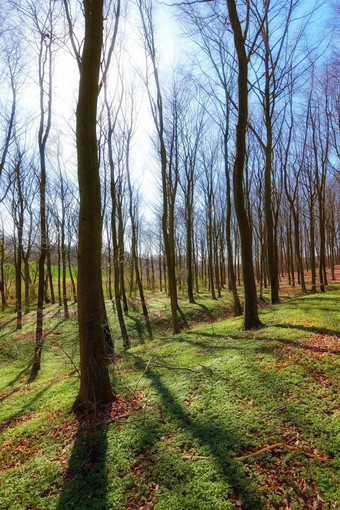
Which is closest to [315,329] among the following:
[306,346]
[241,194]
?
[306,346]

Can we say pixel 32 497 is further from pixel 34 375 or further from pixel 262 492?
pixel 34 375

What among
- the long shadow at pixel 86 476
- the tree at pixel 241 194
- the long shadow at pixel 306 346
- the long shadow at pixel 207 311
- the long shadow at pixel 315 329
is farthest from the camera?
the long shadow at pixel 207 311

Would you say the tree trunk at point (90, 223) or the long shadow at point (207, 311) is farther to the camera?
the long shadow at point (207, 311)

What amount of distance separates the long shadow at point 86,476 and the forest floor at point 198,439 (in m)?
0.01

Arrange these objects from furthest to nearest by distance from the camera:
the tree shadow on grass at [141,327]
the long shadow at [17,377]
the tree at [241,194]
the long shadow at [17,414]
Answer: the tree shadow on grass at [141,327] < the tree at [241,194] < the long shadow at [17,377] < the long shadow at [17,414]

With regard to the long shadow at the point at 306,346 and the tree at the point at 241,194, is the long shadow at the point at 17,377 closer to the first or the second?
the tree at the point at 241,194

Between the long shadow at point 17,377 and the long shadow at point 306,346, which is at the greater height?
the long shadow at point 306,346

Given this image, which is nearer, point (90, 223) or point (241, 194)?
point (90, 223)

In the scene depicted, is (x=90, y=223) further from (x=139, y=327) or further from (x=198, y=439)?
(x=139, y=327)

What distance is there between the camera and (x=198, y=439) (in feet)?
9.22

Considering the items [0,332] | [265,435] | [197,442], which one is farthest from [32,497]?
[0,332]

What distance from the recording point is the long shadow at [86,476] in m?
2.35

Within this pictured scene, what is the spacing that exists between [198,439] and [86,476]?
4.19 ft

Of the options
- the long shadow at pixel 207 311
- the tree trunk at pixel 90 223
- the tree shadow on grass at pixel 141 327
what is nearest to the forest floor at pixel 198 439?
the tree trunk at pixel 90 223
